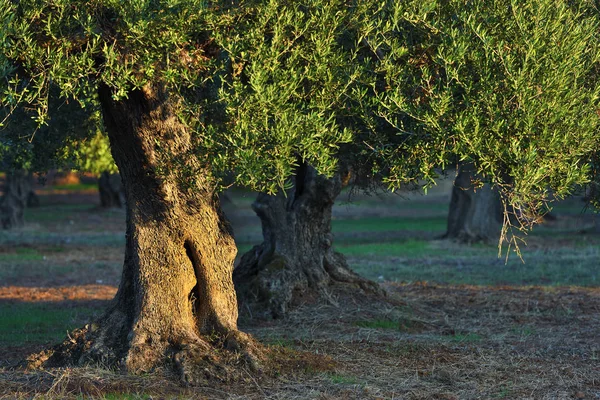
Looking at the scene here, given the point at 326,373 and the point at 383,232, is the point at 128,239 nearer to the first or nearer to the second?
the point at 326,373

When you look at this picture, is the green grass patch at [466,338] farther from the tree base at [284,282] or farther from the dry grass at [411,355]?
the tree base at [284,282]

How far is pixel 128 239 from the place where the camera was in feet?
33.2

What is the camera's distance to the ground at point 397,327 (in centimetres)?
903

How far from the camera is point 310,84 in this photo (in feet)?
27.3

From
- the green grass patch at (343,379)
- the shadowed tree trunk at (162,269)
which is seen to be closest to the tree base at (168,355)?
the shadowed tree trunk at (162,269)

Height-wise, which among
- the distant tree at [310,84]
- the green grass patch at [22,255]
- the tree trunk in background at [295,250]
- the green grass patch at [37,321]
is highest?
the distant tree at [310,84]

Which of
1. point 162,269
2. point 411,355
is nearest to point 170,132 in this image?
point 162,269

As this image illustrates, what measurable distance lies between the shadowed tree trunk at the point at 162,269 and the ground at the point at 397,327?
1.44 ft

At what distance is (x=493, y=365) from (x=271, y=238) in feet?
16.8

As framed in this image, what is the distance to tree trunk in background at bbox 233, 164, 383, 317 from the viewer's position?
13.7 meters

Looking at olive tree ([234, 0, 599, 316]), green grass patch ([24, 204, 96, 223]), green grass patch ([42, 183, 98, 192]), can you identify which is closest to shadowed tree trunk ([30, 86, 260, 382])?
olive tree ([234, 0, 599, 316])

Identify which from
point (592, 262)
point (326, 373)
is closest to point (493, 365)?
point (326, 373)

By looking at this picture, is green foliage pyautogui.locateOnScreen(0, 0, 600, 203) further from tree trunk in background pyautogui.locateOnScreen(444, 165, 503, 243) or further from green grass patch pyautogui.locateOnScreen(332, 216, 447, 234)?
green grass patch pyautogui.locateOnScreen(332, 216, 447, 234)

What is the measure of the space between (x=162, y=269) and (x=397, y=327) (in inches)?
184
